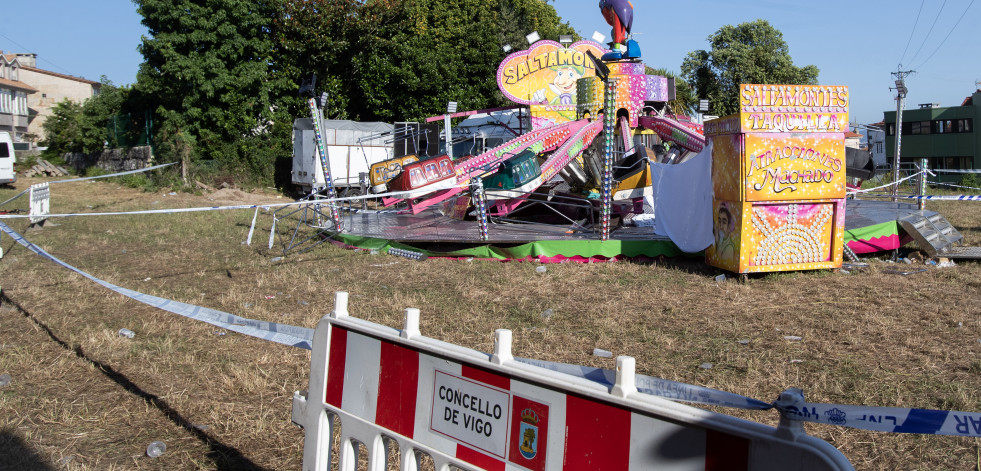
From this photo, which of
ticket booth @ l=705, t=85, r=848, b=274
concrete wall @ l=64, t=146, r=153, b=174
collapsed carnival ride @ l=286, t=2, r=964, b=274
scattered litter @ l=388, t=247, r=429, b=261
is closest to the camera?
ticket booth @ l=705, t=85, r=848, b=274

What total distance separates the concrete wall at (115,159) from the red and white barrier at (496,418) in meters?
29.1

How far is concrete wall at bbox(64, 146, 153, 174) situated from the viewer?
29.5 meters

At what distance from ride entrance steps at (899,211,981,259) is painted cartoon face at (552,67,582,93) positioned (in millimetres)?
8818

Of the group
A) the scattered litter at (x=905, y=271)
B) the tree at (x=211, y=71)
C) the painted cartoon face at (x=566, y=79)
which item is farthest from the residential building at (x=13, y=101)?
the scattered litter at (x=905, y=271)

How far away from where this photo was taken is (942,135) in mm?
42719

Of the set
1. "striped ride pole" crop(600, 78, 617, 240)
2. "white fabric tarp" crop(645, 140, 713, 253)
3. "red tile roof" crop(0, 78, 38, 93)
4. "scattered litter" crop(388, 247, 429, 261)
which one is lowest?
"scattered litter" crop(388, 247, 429, 261)

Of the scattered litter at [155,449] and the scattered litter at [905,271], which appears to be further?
the scattered litter at [905,271]

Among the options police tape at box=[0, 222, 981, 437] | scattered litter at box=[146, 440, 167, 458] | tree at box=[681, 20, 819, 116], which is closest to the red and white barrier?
police tape at box=[0, 222, 981, 437]

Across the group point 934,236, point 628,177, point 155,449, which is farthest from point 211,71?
point 155,449

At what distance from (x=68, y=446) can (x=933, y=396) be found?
5514 millimetres

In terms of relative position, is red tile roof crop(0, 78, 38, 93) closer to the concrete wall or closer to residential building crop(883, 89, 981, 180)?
the concrete wall

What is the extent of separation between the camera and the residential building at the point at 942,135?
135ft

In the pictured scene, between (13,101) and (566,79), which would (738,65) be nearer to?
(566,79)

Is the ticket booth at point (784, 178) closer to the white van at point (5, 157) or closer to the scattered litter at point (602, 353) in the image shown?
the scattered litter at point (602, 353)
